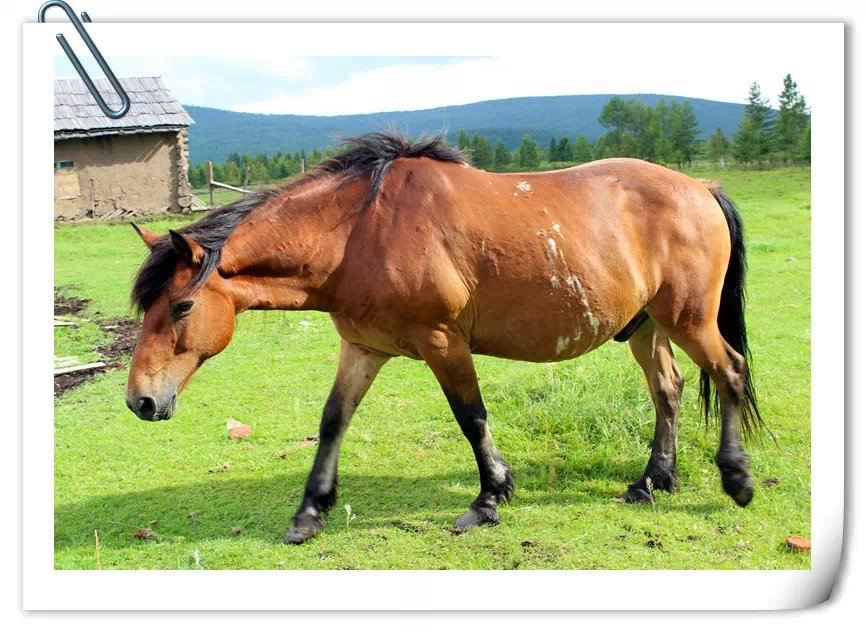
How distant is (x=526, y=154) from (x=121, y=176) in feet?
37.8

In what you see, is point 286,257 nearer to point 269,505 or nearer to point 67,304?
point 269,505

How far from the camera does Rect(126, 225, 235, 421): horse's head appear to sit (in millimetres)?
4453

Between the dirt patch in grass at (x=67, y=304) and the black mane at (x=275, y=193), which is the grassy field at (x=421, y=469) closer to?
the dirt patch in grass at (x=67, y=304)

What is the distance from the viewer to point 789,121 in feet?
20.3

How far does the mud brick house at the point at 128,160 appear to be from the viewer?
16.9m

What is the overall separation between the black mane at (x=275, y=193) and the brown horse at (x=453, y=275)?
0.01 m

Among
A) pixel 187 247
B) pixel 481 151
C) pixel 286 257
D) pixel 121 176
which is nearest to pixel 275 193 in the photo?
pixel 286 257

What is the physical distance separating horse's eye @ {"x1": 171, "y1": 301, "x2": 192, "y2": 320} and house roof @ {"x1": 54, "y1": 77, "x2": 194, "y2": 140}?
446 inches

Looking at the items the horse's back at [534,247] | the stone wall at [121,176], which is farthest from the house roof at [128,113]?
the horse's back at [534,247]

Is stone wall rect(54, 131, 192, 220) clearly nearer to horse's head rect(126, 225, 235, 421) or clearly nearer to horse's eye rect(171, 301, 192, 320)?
horse's head rect(126, 225, 235, 421)

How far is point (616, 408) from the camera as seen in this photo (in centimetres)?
632

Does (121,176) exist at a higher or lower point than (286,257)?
higher

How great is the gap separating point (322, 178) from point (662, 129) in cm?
536

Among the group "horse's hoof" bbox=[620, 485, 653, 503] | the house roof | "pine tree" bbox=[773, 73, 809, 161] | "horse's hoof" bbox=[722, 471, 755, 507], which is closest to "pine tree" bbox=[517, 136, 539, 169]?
"pine tree" bbox=[773, 73, 809, 161]
